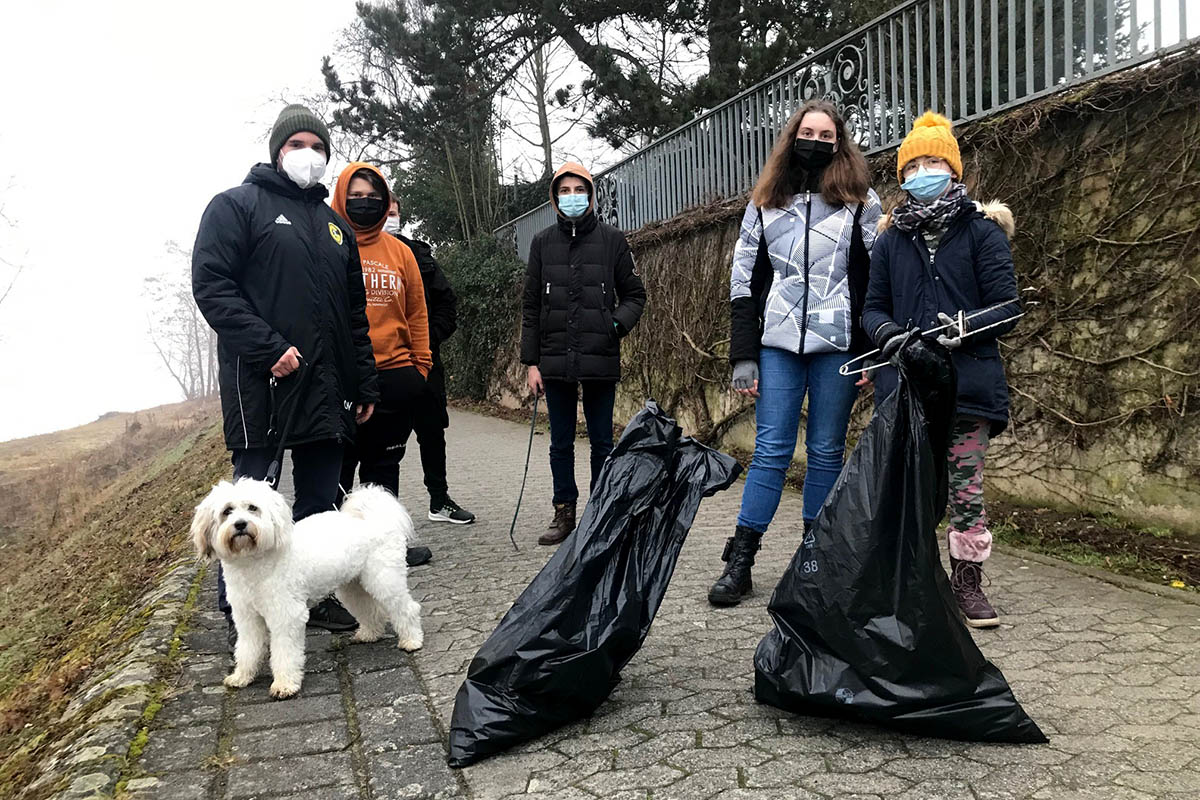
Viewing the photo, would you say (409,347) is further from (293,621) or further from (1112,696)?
(1112,696)

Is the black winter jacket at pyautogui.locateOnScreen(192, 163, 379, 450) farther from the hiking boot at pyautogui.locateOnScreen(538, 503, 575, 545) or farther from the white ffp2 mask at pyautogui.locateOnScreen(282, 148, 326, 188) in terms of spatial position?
the hiking boot at pyautogui.locateOnScreen(538, 503, 575, 545)

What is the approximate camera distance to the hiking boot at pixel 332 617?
3.64m

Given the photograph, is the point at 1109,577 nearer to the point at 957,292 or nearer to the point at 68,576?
the point at 957,292

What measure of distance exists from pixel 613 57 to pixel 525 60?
2.56 m

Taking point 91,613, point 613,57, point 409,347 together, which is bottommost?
point 91,613

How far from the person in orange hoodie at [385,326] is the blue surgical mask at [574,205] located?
923 millimetres

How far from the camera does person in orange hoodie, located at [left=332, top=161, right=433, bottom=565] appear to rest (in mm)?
4375

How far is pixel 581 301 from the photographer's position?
484 cm

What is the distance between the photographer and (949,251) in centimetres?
323

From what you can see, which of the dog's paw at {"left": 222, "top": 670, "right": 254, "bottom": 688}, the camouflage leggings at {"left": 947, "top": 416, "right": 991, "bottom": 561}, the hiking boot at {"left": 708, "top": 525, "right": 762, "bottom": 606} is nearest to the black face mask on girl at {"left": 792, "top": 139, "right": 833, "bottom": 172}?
the camouflage leggings at {"left": 947, "top": 416, "right": 991, "bottom": 561}

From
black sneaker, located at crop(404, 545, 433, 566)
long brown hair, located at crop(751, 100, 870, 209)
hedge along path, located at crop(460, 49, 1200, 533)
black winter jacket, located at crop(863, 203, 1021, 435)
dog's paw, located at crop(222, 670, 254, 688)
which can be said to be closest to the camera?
dog's paw, located at crop(222, 670, 254, 688)

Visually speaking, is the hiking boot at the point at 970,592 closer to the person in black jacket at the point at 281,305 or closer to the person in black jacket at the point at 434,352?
the person in black jacket at the point at 281,305

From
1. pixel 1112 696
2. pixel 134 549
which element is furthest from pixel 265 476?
pixel 134 549

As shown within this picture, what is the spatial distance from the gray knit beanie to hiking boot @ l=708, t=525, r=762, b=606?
2451mm
